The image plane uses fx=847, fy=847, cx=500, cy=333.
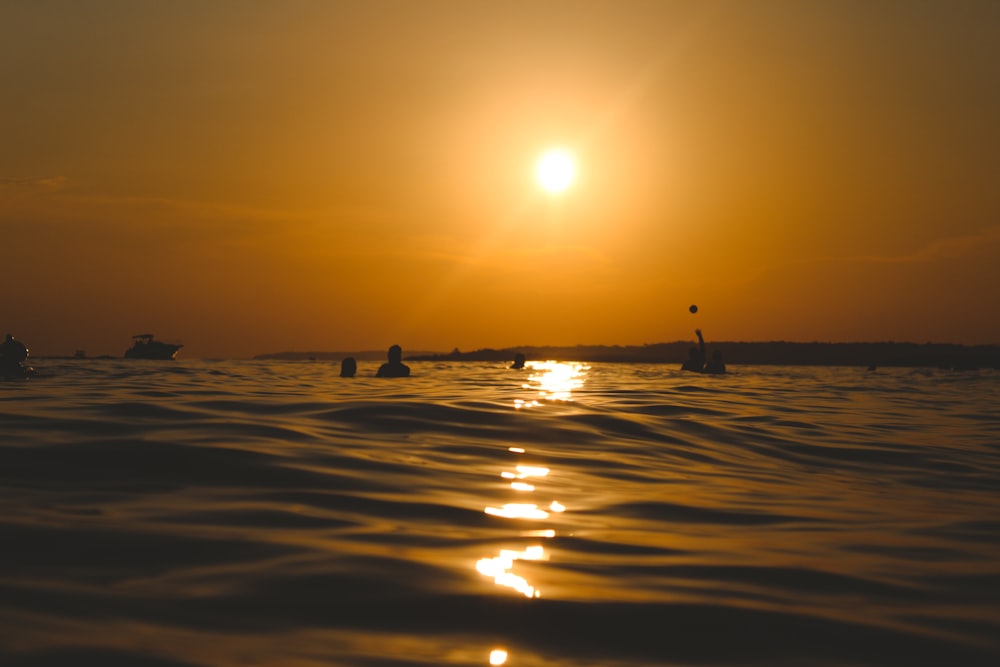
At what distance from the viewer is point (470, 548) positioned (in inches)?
242

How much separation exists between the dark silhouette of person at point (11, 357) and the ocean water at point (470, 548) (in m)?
13.4

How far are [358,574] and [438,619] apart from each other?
3.07ft

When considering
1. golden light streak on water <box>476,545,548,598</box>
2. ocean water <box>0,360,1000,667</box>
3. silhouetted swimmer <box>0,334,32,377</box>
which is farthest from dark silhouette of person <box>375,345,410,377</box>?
golden light streak on water <box>476,545,548,598</box>

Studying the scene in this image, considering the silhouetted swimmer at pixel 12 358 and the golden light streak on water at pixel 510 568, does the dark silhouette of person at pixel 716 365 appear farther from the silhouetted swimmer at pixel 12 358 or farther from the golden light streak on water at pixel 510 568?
the golden light streak on water at pixel 510 568

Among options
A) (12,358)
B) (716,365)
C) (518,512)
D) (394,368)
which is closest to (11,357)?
(12,358)

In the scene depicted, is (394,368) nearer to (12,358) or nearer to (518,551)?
(12,358)

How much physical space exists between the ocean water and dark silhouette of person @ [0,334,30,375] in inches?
528

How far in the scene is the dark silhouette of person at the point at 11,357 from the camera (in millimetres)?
24953

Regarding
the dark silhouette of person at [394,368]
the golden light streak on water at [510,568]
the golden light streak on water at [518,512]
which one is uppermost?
the dark silhouette of person at [394,368]

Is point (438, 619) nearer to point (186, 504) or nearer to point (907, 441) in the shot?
point (186, 504)

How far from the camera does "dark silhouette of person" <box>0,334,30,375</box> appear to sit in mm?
24953

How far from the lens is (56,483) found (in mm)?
7684

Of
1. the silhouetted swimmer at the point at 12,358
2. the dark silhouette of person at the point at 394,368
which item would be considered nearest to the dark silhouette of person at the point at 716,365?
the dark silhouette of person at the point at 394,368

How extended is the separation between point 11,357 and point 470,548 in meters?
A: 24.0
